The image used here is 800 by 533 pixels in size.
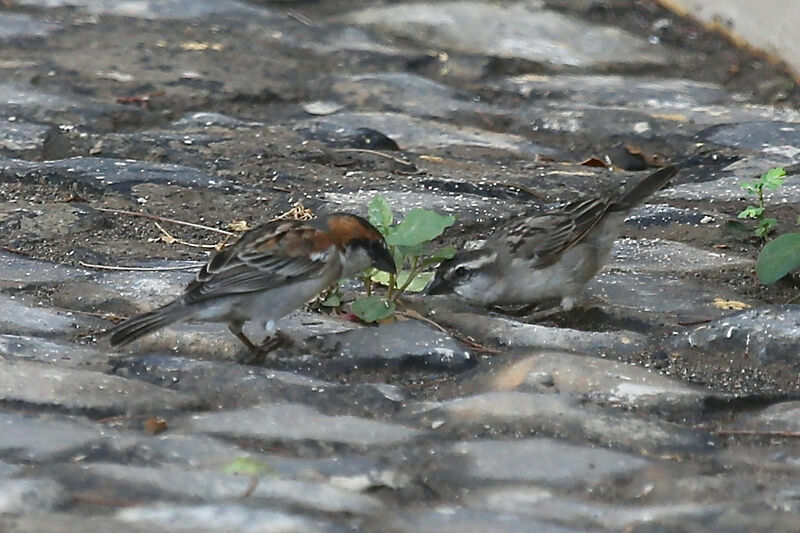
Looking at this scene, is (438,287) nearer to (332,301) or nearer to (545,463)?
(332,301)

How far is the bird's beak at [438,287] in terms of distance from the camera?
4.88 m

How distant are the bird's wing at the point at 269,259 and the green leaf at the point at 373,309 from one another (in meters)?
0.17

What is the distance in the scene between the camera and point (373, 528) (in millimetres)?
2586

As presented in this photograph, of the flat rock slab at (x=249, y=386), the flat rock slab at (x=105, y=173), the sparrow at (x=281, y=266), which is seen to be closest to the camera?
the flat rock slab at (x=249, y=386)

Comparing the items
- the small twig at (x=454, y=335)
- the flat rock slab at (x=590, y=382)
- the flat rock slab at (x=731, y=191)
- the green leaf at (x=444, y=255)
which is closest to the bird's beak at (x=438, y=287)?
the green leaf at (x=444, y=255)

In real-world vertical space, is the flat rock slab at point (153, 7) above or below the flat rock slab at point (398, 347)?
below

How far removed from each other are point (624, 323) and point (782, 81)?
3570 millimetres

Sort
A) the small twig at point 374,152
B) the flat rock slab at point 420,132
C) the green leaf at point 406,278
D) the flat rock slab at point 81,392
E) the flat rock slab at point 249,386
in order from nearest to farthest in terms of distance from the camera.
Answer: the flat rock slab at point 81,392
the flat rock slab at point 249,386
the green leaf at point 406,278
the small twig at point 374,152
the flat rock slab at point 420,132

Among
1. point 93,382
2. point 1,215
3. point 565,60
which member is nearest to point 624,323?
point 93,382

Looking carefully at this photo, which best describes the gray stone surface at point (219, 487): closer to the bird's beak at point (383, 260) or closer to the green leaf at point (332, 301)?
the bird's beak at point (383, 260)

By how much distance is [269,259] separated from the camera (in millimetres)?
4352

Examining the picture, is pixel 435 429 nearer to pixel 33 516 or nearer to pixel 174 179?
pixel 33 516

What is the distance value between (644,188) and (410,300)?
3.25ft

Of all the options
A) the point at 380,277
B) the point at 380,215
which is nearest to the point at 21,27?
the point at 380,277
